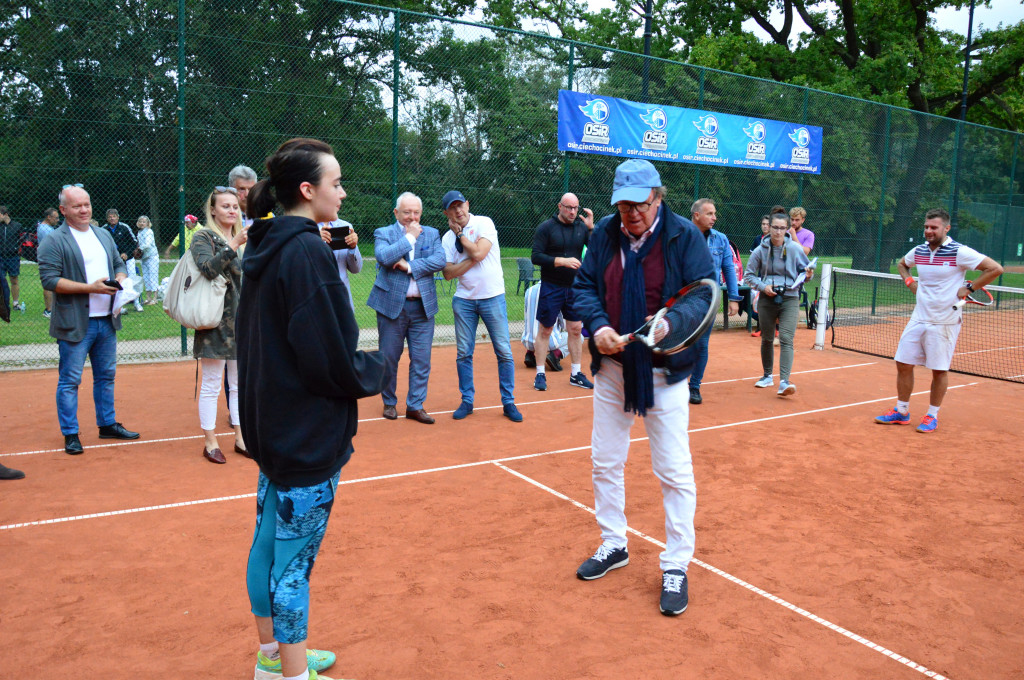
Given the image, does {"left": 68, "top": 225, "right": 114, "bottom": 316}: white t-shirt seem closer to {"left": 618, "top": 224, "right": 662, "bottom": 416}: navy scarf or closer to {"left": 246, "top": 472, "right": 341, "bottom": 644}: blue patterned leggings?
{"left": 246, "top": 472, "right": 341, "bottom": 644}: blue patterned leggings

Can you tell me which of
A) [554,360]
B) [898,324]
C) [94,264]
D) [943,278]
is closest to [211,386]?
[94,264]

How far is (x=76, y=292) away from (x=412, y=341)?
2856mm

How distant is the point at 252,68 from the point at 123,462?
19.2 ft

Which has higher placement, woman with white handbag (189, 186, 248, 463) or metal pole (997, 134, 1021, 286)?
metal pole (997, 134, 1021, 286)

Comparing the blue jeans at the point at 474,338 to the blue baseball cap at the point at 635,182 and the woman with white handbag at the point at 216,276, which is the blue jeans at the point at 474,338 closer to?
the woman with white handbag at the point at 216,276

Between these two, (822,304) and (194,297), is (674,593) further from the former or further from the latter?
(822,304)

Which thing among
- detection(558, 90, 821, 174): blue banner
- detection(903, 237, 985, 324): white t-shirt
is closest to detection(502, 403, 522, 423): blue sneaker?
detection(903, 237, 985, 324): white t-shirt

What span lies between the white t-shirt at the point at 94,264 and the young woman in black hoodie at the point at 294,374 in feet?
13.2

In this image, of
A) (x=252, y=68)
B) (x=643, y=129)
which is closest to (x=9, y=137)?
(x=252, y=68)

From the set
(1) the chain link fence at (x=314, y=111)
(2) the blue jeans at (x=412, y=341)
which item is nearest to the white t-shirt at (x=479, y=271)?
(2) the blue jeans at (x=412, y=341)

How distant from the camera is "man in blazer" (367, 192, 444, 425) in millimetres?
7336

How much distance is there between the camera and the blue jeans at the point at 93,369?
6.04 m

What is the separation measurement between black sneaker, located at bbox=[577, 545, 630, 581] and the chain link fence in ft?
23.9

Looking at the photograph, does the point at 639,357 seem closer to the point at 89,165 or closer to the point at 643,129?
the point at 89,165
